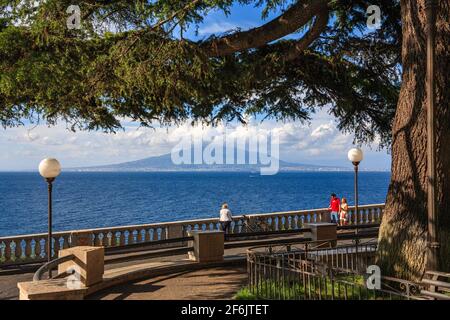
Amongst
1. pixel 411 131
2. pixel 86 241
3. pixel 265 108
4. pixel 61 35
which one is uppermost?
pixel 61 35

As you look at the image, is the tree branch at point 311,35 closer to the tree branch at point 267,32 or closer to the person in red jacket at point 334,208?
the tree branch at point 267,32

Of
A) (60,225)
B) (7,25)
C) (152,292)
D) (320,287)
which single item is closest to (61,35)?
(7,25)

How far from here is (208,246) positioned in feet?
44.4

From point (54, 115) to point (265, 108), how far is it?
22.0 ft

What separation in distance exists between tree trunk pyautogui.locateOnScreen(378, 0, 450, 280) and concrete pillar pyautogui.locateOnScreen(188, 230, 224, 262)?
15.9 ft

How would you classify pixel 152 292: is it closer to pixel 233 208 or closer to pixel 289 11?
pixel 289 11

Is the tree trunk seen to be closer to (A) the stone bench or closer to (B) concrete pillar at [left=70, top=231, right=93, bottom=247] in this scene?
(A) the stone bench

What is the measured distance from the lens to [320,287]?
30.0 ft

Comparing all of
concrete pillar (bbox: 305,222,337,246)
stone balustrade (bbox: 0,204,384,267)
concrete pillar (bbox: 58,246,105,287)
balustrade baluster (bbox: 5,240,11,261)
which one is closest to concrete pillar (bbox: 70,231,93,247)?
stone balustrade (bbox: 0,204,384,267)

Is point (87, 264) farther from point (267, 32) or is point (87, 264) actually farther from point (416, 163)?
point (416, 163)

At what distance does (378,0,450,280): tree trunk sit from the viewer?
31.7 feet

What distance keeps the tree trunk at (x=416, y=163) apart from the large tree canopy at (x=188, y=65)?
2928 mm

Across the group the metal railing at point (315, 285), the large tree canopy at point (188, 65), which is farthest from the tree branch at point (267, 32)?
the metal railing at point (315, 285)

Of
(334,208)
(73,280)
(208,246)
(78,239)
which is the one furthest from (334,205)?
(73,280)
